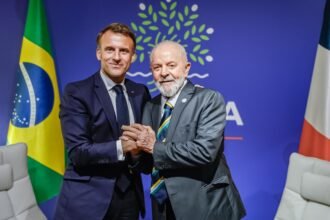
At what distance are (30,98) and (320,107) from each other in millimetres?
2144

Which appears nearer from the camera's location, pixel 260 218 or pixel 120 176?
pixel 120 176

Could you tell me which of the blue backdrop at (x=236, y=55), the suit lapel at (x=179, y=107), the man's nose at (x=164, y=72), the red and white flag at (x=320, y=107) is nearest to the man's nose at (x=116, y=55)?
the man's nose at (x=164, y=72)

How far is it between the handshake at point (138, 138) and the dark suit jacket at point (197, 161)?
61mm

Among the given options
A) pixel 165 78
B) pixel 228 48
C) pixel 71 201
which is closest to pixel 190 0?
pixel 228 48

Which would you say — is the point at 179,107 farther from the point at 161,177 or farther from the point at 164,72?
the point at 161,177

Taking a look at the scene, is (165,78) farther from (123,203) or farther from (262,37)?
(262,37)

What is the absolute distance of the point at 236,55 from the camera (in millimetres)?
2951

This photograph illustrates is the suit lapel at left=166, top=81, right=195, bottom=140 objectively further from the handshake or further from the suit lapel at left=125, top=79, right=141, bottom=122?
the suit lapel at left=125, top=79, right=141, bottom=122

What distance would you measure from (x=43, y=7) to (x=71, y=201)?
1.77 meters

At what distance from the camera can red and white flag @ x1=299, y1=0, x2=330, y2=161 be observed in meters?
2.62

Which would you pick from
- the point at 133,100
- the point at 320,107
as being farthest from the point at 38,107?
the point at 320,107

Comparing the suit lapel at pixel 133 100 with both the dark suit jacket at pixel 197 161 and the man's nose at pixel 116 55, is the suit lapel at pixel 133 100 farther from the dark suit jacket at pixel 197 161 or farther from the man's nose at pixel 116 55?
the dark suit jacket at pixel 197 161

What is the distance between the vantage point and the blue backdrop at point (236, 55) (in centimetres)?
290

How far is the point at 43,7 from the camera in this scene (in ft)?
9.66
